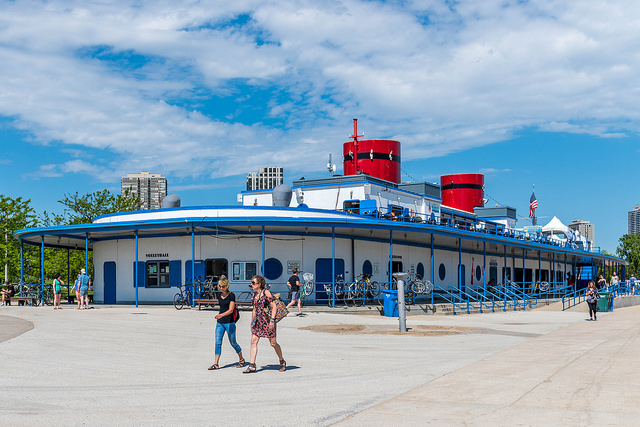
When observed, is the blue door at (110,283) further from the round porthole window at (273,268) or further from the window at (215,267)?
the round porthole window at (273,268)

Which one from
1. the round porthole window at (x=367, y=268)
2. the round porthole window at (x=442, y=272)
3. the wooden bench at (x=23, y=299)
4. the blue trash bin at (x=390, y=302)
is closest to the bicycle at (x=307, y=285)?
the blue trash bin at (x=390, y=302)

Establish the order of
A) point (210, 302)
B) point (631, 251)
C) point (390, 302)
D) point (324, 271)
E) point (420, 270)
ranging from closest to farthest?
point (210, 302) < point (390, 302) < point (324, 271) < point (420, 270) < point (631, 251)

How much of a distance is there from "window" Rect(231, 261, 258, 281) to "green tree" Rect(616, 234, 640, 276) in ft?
350

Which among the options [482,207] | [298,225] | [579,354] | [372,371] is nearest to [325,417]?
[372,371]

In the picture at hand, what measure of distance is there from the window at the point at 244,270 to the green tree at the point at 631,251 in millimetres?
106717

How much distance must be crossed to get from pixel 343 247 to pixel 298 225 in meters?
4.30

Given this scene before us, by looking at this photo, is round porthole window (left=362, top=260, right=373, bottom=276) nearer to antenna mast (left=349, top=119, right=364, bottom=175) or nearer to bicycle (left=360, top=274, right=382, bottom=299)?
bicycle (left=360, top=274, right=382, bottom=299)

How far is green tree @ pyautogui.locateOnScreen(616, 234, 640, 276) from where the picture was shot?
116562mm

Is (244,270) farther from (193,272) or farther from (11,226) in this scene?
(11,226)

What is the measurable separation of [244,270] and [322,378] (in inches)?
680

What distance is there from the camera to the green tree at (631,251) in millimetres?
116562

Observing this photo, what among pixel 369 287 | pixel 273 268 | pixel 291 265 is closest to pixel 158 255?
pixel 273 268

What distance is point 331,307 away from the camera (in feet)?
85.4

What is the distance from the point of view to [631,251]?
387ft
